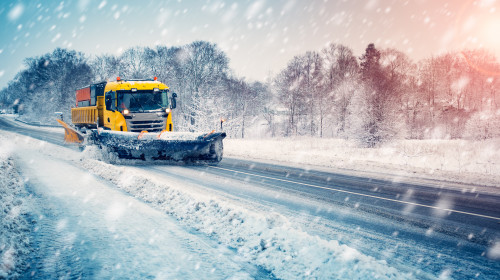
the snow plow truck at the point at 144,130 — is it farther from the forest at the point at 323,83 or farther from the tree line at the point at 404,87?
the tree line at the point at 404,87

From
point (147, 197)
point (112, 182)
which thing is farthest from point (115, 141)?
point (147, 197)

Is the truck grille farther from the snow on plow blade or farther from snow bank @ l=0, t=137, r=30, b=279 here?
snow bank @ l=0, t=137, r=30, b=279

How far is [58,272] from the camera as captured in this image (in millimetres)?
3480

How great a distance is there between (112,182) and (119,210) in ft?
9.58

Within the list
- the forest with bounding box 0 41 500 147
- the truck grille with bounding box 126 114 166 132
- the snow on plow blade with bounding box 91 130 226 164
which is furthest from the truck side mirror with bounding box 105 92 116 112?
the forest with bounding box 0 41 500 147

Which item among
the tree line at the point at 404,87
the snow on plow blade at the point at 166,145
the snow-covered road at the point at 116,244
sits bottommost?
the snow-covered road at the point at 116,244

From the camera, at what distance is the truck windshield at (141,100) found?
40.9ft

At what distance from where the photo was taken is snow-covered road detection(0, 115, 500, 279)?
360 centimetres

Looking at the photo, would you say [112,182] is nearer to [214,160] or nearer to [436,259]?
[214,160]

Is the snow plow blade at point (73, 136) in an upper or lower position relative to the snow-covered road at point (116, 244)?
upper

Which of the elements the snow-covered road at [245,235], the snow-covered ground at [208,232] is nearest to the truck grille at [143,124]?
the snow-covered ground at [208,232]

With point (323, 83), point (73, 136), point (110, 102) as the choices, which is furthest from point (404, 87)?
point (73, 136)

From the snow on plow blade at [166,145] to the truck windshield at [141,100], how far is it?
60.5 inches

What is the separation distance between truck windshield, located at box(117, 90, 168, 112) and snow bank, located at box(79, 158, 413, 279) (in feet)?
22.8
